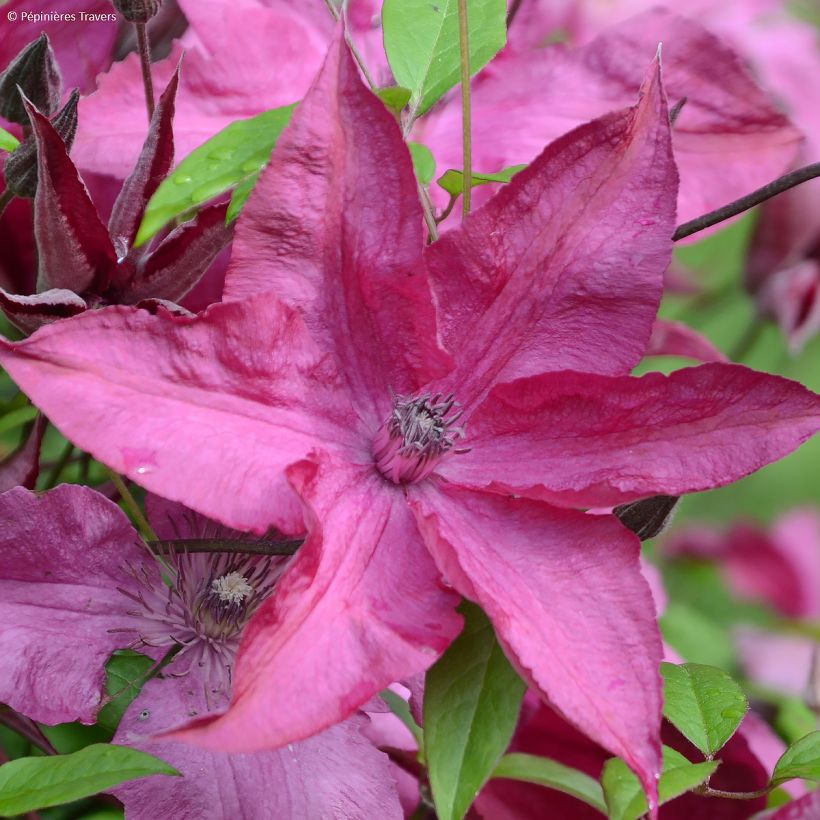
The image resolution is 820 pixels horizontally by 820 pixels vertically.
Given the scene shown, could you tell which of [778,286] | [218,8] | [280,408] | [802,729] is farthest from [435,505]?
[778,286]

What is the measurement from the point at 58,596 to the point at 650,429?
0.85 ft

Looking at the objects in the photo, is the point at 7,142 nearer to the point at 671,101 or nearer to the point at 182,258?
the point at 182,258

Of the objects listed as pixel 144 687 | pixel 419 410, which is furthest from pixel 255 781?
pixel 419 410

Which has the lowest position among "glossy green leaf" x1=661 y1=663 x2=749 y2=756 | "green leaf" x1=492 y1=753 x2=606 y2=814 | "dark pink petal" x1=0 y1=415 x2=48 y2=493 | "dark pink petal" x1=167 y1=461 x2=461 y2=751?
"green leaf" x1=492 y1=753 x2=606 y2=814

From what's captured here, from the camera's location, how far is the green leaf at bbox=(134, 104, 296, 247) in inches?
16.6

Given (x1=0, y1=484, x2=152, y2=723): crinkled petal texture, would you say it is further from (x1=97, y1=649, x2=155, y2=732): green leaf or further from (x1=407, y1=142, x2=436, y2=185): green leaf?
(x1=407, y1=142, x2=436, y2=185): green leaf

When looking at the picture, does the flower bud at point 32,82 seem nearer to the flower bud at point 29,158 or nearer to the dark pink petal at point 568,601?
the flower bud at point 29,158

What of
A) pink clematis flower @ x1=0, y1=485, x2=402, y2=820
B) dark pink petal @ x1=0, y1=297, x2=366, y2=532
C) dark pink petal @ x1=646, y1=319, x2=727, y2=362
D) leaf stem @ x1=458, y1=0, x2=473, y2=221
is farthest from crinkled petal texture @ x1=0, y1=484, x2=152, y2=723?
dark pink petal @ x1=646, y1=319, x2=727, y2=362

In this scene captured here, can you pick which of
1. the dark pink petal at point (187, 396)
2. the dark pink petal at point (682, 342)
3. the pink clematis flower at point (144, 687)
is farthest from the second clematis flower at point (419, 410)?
the dark pink petal at point (682, 342)

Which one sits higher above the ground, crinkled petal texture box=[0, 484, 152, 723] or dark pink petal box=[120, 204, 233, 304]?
dark pink petal box=[120, 204, 233, 304]

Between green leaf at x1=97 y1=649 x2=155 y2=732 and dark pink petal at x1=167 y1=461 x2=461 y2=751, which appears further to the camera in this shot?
green leaf at x1=97 y1=649 x2=155 y2=732

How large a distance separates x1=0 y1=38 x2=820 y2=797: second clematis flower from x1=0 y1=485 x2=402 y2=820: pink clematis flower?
106 mm

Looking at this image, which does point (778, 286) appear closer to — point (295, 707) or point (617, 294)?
point (617, 294)

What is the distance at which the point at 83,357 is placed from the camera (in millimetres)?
387
